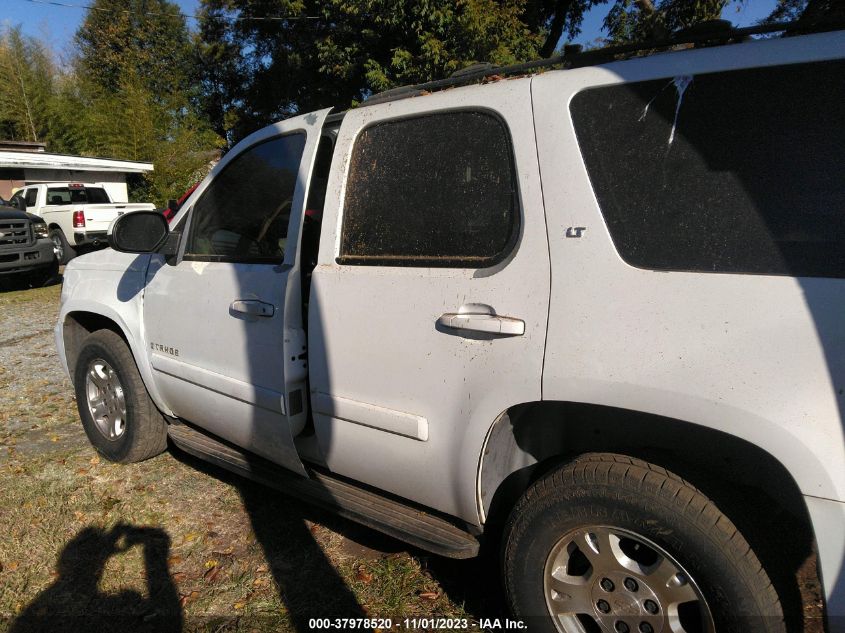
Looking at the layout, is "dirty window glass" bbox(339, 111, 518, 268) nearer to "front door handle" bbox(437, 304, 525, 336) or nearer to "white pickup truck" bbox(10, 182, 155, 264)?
"front door handle" bbox(437, 304, 525, 336)

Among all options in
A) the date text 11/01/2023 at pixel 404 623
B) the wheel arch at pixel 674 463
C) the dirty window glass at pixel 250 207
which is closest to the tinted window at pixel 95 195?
the dirty window glass at pixel 250 207

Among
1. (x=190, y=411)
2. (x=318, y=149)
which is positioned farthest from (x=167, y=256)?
(x=318, y=149)

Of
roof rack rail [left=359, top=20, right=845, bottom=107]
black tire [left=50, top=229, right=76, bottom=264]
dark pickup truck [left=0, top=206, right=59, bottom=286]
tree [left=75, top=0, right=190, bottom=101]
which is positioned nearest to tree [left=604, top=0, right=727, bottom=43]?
roof rack rail [left=359, top=20, right=845, bottom=107]

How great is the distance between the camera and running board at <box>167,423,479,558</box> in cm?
230

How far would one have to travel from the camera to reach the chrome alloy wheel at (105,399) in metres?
3.70

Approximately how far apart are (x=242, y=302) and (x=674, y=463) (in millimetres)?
1894

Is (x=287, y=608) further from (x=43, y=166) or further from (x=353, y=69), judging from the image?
(x=43, y=166)

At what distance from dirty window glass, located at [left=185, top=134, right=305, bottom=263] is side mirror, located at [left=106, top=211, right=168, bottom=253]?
15 cm

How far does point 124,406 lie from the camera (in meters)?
3.68

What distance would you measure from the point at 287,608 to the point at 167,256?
1867mm

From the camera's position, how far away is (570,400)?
189 centimetres

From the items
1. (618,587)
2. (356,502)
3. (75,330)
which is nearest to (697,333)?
(618,587)

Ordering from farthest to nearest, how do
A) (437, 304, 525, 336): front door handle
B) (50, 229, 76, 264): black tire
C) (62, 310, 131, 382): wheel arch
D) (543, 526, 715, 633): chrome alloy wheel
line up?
(50, 229, 76, 264): black tire, (62, 310, 131, 382): wheel arch, (437, 304, 525, 336): front door handle, (543, 526, 715, 633): chrome alloy wheel

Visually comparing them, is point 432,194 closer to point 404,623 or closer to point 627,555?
point 627,555
